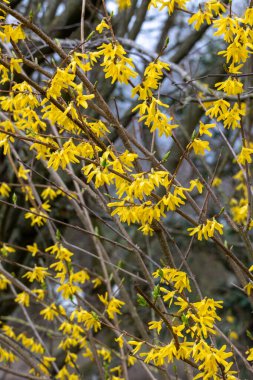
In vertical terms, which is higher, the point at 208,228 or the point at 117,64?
the point at 117,64

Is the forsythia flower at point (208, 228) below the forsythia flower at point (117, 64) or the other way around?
below

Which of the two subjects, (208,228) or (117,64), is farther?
(208,228)

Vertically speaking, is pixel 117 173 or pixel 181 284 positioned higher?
pixel 117 173

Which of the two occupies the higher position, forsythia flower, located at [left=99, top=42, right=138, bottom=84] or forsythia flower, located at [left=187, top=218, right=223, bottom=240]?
forsythia flower, located at [left=99, top=42, right=138, bottom=84]


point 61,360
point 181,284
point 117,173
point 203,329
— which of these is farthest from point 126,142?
point 61,360

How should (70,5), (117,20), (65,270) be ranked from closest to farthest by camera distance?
(65,270) < (70,5) < (117,20)

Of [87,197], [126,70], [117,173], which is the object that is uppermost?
[126,70]

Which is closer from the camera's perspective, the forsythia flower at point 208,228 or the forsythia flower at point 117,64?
the forsythia flower at point 117,64

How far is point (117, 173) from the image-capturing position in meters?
2.23

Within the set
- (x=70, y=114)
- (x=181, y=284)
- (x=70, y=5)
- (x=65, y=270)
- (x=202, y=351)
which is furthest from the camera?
(x=70, y=5)

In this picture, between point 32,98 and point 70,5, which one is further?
point 70,5

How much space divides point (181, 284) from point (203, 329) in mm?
272

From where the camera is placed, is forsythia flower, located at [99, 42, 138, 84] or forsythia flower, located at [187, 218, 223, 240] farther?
forsythia flower, located at [187, 218, 223, 240]

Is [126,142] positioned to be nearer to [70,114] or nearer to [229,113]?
[70,114]
